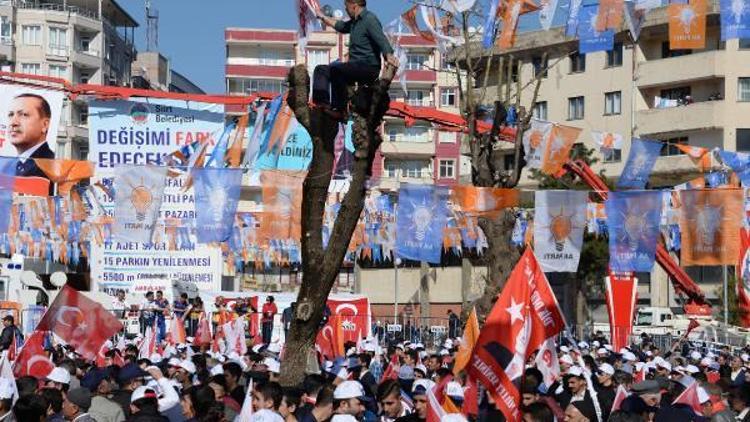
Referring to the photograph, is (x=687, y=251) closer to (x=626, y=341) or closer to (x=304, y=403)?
(x=626, y=341)

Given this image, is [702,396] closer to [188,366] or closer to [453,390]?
[453,390]

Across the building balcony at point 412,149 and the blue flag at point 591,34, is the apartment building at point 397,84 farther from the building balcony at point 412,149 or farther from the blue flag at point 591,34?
the blue flag at point 591,34

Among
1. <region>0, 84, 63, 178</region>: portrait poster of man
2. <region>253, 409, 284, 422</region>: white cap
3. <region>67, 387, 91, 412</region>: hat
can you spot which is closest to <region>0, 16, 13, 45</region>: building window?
<region>0, 84, 63, 178</region>: portrait poster of man

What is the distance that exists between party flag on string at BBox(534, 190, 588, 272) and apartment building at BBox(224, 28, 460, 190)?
1539 inches

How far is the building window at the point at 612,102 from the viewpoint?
57.5 metres

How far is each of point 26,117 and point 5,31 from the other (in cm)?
4439

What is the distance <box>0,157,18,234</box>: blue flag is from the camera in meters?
25.8

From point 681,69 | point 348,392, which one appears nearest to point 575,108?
point 681,69

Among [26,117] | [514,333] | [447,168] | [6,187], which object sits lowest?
[514,333]

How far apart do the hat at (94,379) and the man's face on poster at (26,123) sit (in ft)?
56.7

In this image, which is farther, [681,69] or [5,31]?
[5,31]

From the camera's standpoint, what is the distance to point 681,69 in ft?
180

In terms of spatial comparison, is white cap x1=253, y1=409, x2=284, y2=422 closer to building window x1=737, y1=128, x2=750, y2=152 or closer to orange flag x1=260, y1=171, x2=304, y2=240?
orange flag x1=260, y1=171, x2=304, y2=240

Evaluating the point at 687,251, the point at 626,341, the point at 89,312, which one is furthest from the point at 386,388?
the point at 626,341
